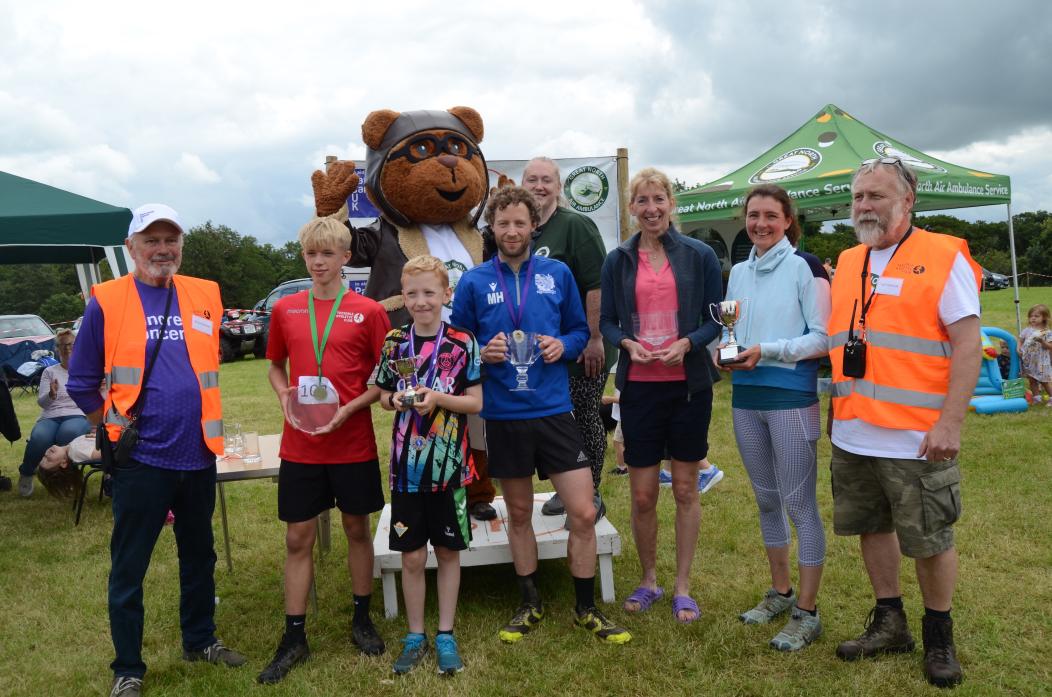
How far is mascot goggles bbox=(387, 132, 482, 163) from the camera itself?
13.3 ft

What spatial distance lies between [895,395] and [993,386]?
6491mm

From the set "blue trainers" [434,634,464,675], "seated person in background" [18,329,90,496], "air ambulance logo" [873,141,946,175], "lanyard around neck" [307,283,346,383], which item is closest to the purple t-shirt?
"lanyard around neck" [307,283,346,383]

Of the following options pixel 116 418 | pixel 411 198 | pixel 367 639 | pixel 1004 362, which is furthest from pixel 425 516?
pixel 1004 362

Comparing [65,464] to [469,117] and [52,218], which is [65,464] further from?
[469,117]

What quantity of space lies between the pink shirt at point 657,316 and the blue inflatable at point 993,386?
537 centimetres

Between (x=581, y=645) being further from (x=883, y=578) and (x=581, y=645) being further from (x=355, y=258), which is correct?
(x=355, y=258)

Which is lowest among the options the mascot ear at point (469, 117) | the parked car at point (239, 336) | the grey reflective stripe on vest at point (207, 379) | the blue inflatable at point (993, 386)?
the blue inflatable at point (993, 386)

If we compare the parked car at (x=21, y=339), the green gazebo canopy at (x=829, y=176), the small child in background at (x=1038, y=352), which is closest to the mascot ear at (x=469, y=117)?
the green gazebo canopy at (x=829, y=176)

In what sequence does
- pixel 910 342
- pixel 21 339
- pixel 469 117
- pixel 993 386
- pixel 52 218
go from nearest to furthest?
pixel 910 342
pixel 469 117
pixel 52 218
pixel 993 386
pixel 21 339

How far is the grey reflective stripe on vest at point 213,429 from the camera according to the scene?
295 centimetres

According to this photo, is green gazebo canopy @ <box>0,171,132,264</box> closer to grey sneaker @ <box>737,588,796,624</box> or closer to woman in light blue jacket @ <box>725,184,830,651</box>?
woman in light blue jacket @ <box>725,184,830,651</box>

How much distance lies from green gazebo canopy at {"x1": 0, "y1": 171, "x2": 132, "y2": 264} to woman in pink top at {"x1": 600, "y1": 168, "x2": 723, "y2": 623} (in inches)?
166

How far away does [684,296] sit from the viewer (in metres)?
3.25

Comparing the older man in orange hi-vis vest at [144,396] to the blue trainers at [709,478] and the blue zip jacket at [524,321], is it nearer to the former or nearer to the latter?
the blue zip jacket at [524,321]
